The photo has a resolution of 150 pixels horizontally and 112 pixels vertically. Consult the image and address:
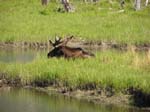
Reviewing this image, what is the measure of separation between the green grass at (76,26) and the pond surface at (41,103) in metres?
14.8

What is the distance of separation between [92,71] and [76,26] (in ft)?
62.3

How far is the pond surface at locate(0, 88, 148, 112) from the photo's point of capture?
51.6 ft

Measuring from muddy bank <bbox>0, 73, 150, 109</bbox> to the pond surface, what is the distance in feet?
0.78

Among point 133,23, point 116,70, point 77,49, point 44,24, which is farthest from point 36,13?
point 116,70

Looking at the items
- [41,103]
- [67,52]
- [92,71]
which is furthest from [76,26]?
[41,103]

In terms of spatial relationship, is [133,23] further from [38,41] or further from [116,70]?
[116,70]

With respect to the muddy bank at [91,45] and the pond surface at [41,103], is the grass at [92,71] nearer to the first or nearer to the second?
the pond surface at [41,103]

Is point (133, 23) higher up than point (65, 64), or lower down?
higher up

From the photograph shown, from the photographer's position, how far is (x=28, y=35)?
112ft

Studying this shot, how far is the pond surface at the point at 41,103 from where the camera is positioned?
15742mm

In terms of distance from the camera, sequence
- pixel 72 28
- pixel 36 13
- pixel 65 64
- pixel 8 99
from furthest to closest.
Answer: pixel 36 13
pixel 72 28
pixel 65 64
pixel 8 99

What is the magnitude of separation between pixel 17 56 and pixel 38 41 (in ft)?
17.2

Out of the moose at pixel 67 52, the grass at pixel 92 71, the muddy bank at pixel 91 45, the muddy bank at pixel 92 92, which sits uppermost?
the muddy bank at pixel 91 45

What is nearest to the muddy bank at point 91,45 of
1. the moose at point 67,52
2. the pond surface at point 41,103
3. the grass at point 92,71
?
the moose at point 67,52
